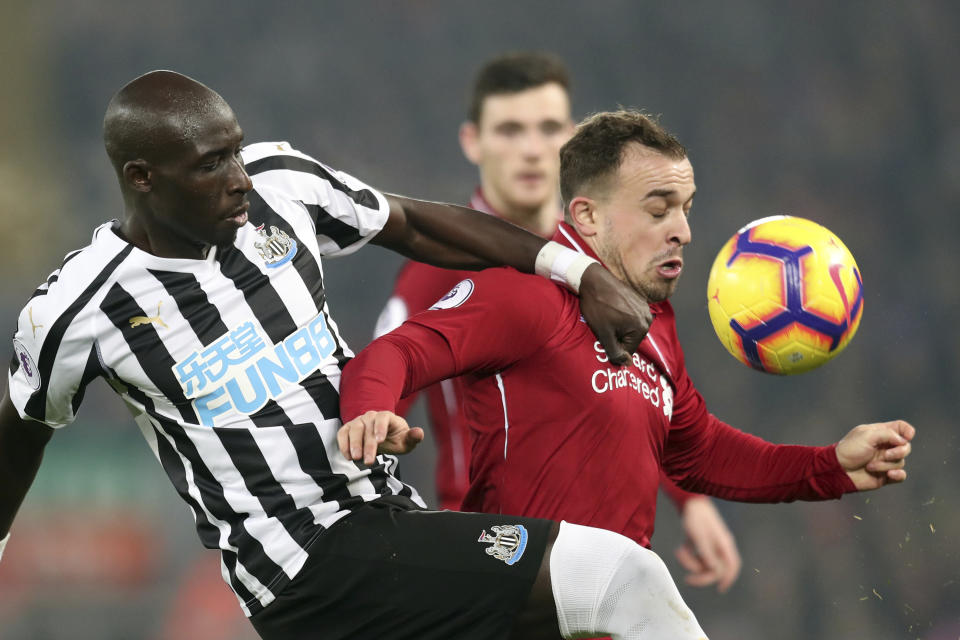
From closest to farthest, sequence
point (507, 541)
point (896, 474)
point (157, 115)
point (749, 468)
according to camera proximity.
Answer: point (507, 541) < point (157, 115) < point (896, 474) < point (749, 468)

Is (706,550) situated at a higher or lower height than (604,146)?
lower

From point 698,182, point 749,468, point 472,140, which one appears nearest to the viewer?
point 749,468

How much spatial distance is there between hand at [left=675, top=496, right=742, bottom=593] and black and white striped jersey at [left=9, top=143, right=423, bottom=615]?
1.50 meters

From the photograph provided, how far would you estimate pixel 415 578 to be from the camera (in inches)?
92.5

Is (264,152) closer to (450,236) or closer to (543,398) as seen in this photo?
(450,236)

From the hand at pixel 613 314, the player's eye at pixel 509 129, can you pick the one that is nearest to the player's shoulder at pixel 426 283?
the player's eye at pixel 509 129

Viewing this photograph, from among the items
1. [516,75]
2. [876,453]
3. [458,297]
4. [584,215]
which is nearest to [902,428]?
[876,453]

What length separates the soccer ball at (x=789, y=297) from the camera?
2859 millimetres

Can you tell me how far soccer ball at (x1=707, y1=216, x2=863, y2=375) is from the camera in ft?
9.38

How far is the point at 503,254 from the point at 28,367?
116cm

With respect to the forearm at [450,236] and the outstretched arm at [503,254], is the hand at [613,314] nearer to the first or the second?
the outstretched arm at [503,254]

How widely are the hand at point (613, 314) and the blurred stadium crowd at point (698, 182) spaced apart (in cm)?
390

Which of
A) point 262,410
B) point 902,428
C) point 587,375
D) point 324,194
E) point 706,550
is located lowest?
point 706,550

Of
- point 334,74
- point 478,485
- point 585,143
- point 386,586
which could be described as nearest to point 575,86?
point 334,74
